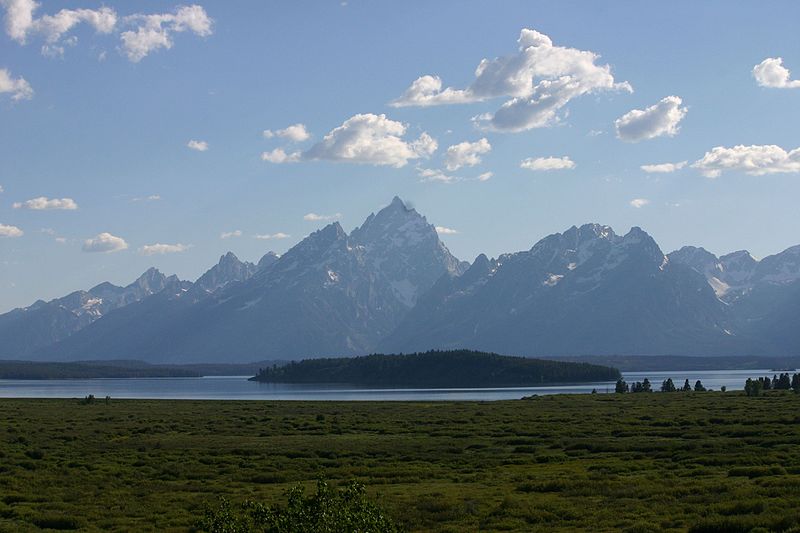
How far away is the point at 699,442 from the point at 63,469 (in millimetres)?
49893

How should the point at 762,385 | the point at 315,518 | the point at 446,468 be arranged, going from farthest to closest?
the point at 762,385
the point at 446,468
the point at 315,518

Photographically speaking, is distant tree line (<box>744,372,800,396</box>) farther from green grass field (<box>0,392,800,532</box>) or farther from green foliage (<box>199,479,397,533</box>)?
green foliage (<box>199,479,397,533</box>)

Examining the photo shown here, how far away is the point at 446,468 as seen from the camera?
66.3 m

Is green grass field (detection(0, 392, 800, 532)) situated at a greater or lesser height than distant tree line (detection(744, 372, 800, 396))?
lesser

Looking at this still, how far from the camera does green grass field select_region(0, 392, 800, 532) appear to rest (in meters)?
43.8

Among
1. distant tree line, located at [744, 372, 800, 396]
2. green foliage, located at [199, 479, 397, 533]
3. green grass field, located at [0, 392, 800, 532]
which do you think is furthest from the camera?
distant tree line, located at [744, 372, 800, 396]

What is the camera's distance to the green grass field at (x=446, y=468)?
43844 millimetres

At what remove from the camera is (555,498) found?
49.5m

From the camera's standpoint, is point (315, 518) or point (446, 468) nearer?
point (315, 518)

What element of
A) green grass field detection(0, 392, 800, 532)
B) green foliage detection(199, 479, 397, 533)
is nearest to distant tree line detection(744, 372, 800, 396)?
green grass field detection(0, 392, 800, 532)

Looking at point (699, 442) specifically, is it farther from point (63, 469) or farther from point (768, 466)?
point (63, 469)

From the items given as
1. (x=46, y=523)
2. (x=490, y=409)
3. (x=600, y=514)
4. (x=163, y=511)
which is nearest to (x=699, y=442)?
(x=600, y=514)

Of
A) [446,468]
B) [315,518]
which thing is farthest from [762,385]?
[315,518]

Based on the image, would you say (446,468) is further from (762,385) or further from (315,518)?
(762,385)
